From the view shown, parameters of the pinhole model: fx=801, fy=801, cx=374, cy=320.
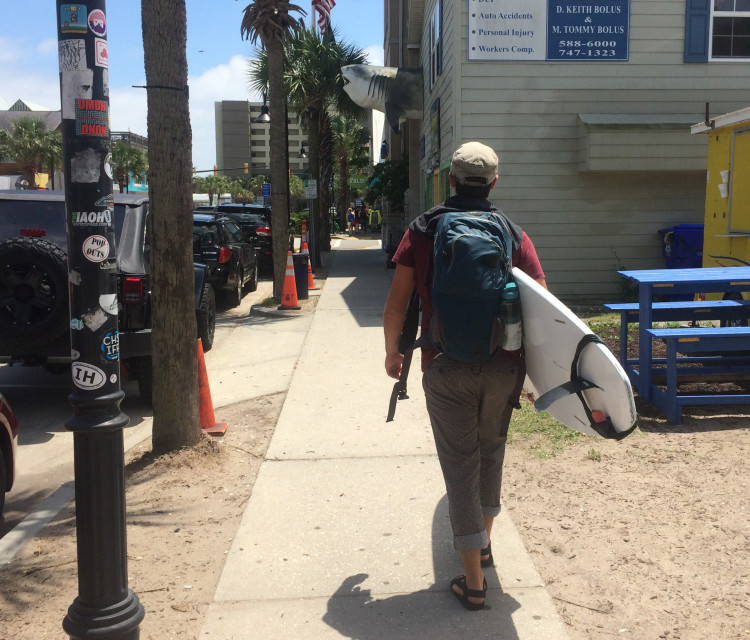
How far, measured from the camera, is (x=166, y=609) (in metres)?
3.57

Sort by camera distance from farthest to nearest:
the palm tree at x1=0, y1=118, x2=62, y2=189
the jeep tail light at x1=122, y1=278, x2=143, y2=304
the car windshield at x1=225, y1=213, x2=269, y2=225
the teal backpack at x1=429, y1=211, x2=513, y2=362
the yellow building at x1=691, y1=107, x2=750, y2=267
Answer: the palm tree at x1=0, y1=118, x2=62, y2=189 < the car windshield at x1=225, y1=213, x2=269, y2=225 < the yellow building at x1=691, y1=107, x2=750, y2=267 < the jeep tail light at x1=122, y1=278, x2=143, y2=304 < the teal backpack at x1=429, y1=211, x2=513, y2=362

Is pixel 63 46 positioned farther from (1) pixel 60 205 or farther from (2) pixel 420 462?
(1) pixel 60 205

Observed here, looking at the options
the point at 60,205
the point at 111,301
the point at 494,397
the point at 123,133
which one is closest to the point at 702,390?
the point at 494,397

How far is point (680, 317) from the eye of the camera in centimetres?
664

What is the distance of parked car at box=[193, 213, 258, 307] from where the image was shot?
43.0ft

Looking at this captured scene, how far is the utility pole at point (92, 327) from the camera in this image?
9.29 feet

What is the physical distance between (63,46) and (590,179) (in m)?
11.1

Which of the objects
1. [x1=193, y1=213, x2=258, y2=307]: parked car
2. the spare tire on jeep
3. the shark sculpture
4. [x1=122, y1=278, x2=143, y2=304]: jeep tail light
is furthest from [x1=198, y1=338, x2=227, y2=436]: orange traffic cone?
the shark sculpture

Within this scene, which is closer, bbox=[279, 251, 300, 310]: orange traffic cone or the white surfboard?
the white surfboard

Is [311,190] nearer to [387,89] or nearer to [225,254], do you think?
[387,89]

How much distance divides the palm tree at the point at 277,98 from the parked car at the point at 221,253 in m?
0.70

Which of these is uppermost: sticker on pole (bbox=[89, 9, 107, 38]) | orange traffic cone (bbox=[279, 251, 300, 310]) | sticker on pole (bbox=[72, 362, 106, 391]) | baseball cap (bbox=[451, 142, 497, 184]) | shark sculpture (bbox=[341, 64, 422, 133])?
shark sculpture (bbox=[341, 64, 422, 133])

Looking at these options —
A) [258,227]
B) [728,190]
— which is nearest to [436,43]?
[258,227]

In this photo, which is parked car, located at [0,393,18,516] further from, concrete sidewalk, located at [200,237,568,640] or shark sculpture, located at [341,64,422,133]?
shark sculpture, located at [341,64,422,133]
